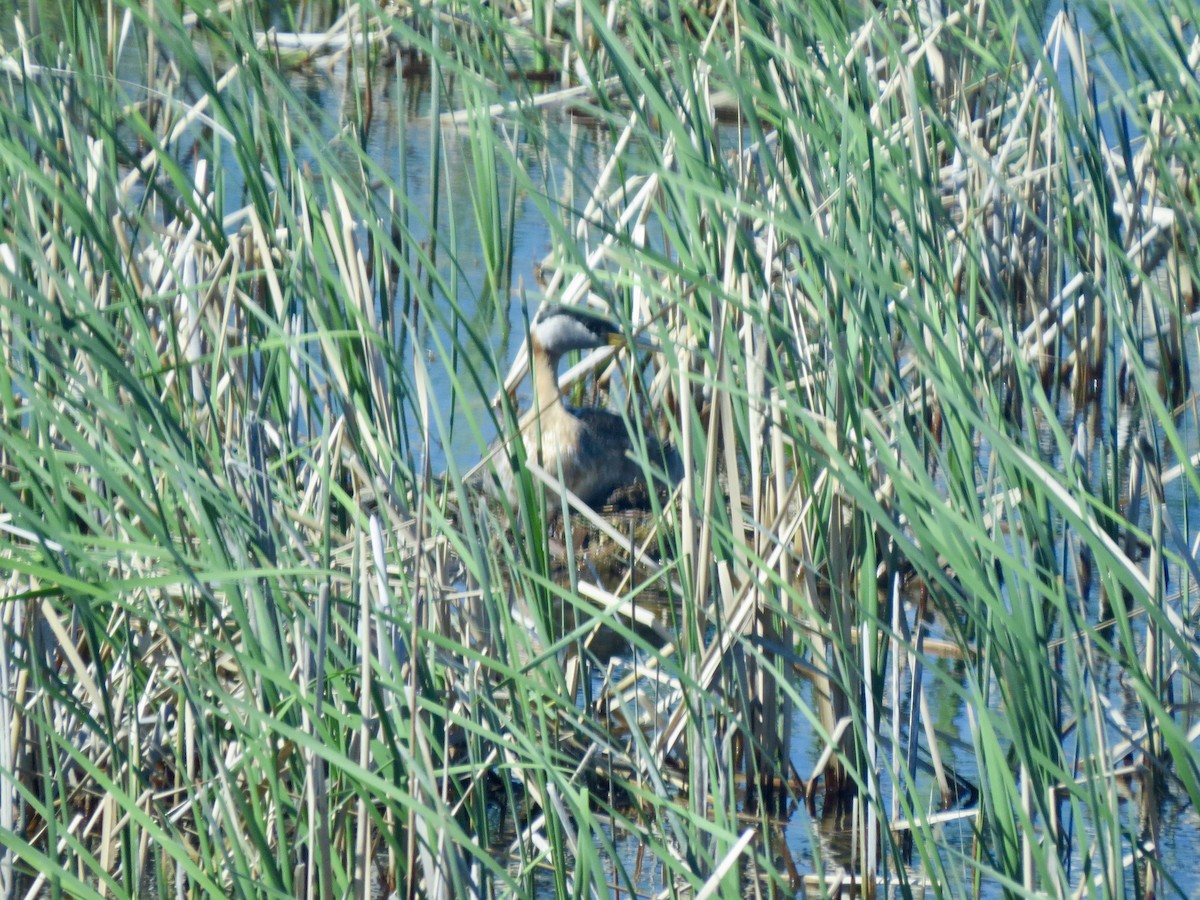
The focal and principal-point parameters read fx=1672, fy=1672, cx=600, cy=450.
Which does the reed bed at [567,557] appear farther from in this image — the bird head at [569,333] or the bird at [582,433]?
the bird head at [569,333]

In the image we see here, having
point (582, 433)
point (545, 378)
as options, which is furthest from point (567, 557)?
point (545, 378)

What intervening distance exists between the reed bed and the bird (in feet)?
2.55

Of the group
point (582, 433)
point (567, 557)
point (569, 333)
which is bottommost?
point (582, 433)

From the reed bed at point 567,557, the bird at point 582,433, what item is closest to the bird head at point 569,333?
the bird at point 582,433

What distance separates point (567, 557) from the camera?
2514mm

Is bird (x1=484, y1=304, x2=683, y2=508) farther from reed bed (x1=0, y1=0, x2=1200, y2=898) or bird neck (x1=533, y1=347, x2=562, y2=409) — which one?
reed bed (x1=0, y1=0, x2=1200, y2=898)

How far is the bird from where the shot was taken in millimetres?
4148

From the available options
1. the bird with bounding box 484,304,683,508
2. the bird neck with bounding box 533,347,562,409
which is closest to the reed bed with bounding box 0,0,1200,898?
the bird with bounding box 484,304,683,508

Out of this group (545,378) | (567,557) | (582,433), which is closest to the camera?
(567,557)

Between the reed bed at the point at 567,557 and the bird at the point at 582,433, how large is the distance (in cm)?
78

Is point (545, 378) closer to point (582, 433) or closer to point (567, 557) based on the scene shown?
point (582, 433)

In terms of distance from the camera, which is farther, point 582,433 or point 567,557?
point 582,433

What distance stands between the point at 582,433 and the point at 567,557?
1.66 m

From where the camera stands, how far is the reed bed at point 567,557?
1.73 meters
